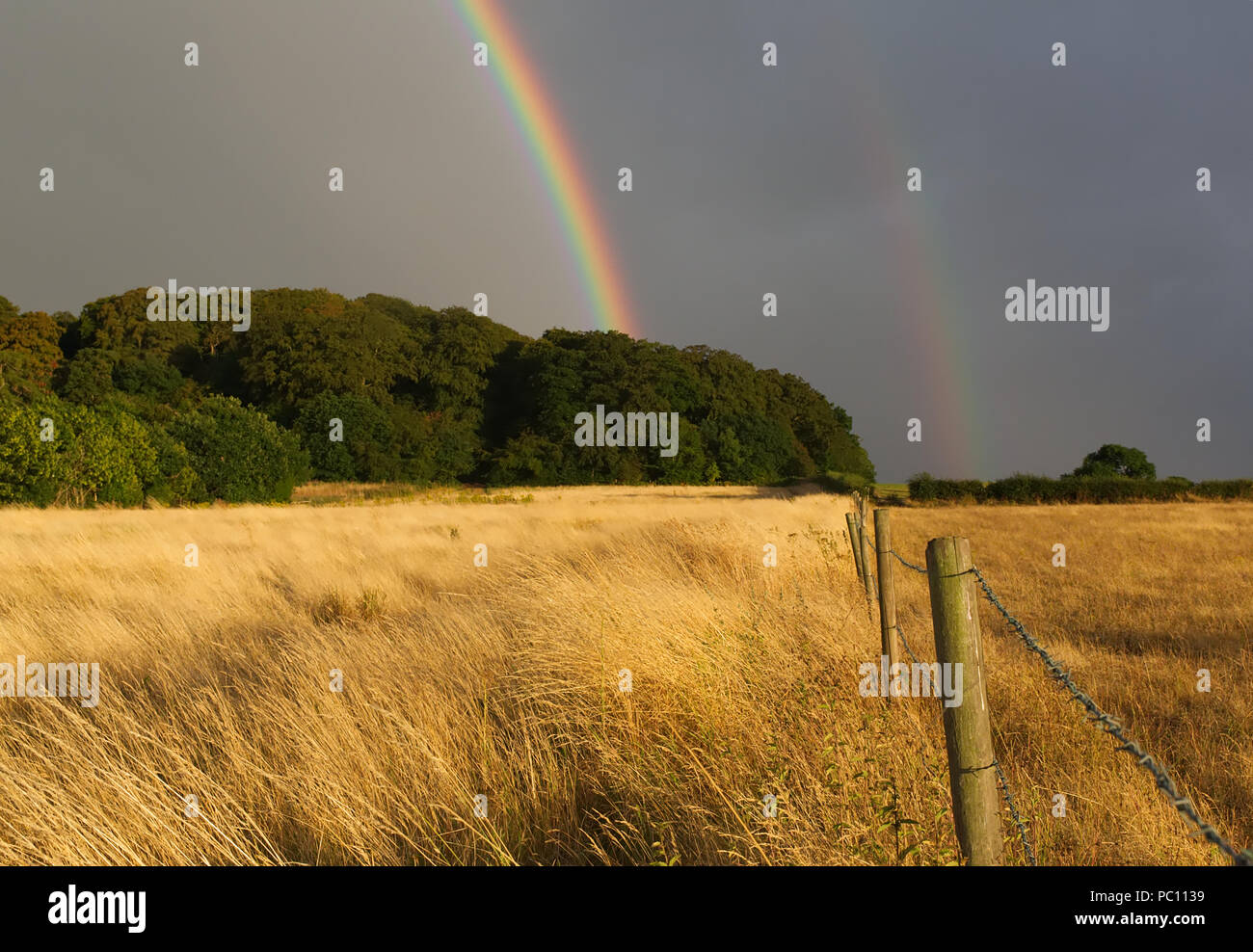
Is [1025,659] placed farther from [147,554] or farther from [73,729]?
[147,554]

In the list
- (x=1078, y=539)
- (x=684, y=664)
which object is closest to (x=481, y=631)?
(x=684, y=664)

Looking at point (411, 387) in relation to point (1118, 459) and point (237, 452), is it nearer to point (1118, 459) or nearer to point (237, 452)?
point (237, 452)

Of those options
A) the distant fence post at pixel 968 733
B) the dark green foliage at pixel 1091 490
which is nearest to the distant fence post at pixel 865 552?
the distant fence post at pixel 968 733

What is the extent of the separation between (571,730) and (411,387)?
7442 centimetres

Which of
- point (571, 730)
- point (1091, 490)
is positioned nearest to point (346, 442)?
point (1091, 490)

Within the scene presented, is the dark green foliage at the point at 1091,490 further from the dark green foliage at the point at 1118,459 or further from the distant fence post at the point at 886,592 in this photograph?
the distant fence post at the point at 886,592

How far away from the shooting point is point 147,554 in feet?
39.7

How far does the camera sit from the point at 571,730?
4.34 meters

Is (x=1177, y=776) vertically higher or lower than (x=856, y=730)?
Answer: lower

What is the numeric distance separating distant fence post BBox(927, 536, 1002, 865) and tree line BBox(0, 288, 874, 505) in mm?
44681

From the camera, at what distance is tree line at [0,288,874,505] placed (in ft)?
202
